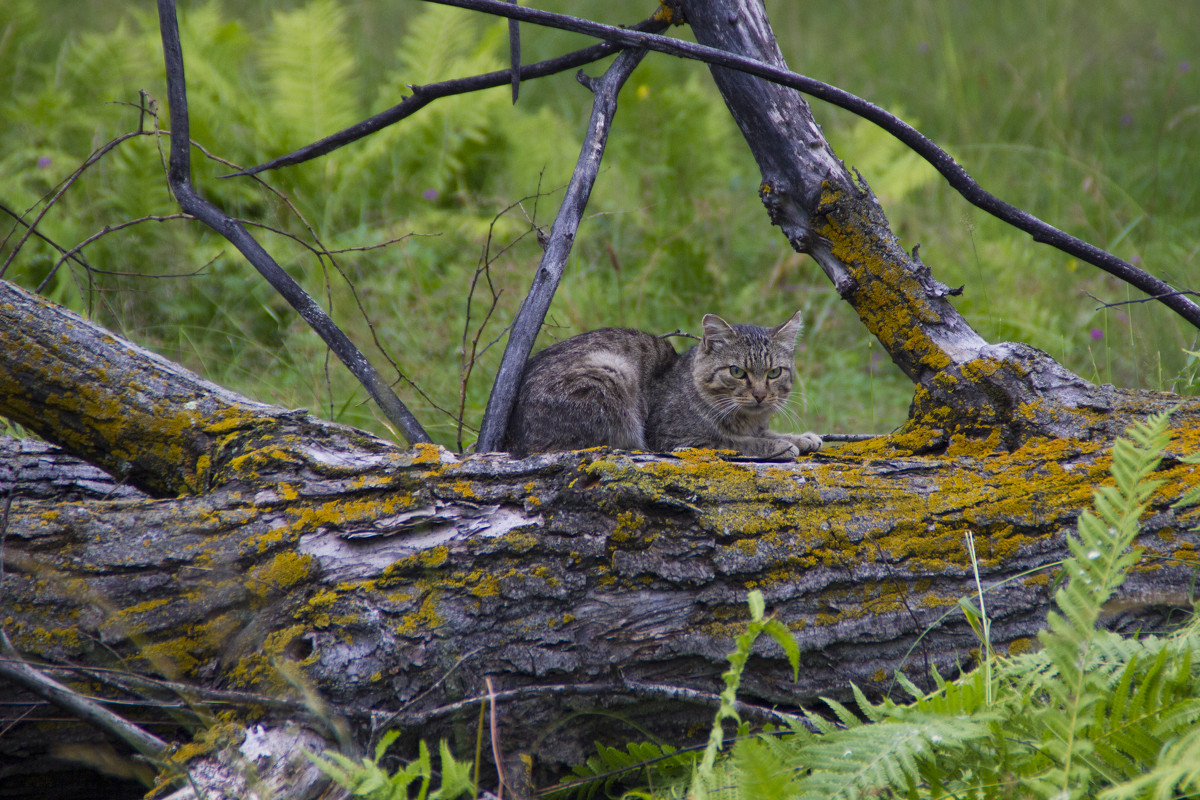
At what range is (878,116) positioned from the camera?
2414mm

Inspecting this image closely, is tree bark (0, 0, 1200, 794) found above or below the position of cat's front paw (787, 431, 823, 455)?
below

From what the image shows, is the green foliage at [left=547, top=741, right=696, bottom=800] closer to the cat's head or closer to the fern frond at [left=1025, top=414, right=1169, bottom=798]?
the fern frond at [left=1025, top=414, right=1169, bottom=798]

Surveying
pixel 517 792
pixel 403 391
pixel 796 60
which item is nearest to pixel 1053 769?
pixel 517 792

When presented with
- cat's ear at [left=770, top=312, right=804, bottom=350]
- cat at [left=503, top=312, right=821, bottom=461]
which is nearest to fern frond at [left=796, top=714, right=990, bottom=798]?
cat at [left=503, top=312, right=821, bottom=461]

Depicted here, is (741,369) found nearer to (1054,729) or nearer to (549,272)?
(549,272)

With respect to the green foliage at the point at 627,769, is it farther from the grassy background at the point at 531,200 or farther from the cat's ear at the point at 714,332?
the cat's ear at the point at 714,332

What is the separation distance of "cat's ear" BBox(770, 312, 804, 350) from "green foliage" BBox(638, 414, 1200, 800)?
266 centimetres

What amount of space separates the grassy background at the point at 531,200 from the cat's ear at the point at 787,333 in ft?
1.82

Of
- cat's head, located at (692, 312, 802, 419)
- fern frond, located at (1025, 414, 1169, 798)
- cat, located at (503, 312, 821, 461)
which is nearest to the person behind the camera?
fern frond, located at (1025, 414, 1169, 798)

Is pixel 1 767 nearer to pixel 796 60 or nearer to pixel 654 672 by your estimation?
pixel 654 672

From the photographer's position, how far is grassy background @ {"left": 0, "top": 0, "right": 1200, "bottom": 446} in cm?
470

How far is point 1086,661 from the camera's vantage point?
1.32 meters

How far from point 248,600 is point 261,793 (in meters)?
0.44

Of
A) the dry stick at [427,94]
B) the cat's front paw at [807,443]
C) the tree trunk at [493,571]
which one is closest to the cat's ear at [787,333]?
the cat's front paw at [807,443]
